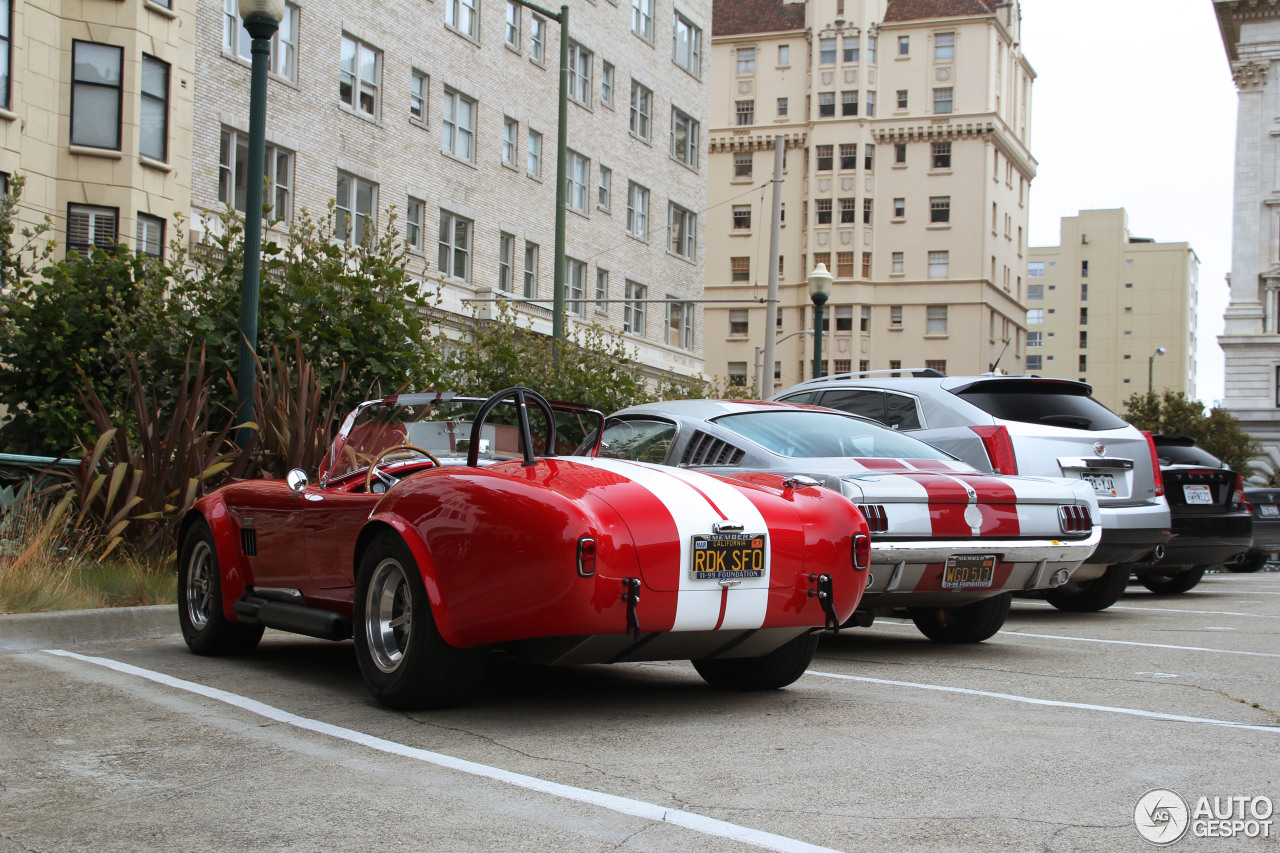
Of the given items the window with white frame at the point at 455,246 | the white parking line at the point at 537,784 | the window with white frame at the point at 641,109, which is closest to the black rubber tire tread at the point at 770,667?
the white parking line at the point at 537,784

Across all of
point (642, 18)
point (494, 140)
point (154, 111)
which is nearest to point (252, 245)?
point (154, 111)

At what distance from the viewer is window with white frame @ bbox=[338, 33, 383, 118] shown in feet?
112

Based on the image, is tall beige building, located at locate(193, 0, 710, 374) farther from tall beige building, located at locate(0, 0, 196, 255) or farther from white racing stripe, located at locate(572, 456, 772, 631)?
white racing stripe, located at locate(572, 456, 772, 631)

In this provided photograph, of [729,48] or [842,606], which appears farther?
[729,48]

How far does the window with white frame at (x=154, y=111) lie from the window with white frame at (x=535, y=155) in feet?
51.9

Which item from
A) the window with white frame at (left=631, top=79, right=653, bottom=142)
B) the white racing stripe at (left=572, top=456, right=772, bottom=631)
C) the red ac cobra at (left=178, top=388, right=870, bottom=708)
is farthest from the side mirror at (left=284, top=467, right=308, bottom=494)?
the window with white frame at (left=631, top=79, right=653, bottom=142)

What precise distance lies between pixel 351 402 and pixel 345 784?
9049 millimetres

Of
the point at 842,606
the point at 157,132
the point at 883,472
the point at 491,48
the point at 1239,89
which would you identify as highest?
the point at 1239,89

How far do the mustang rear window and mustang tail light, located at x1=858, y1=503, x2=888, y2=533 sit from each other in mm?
700

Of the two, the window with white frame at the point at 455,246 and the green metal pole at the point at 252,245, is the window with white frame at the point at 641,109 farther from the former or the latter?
the green metal pole at the point at 252,245

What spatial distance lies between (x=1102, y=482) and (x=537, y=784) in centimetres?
710

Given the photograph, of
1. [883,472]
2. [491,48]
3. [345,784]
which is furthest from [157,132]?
[345,784]

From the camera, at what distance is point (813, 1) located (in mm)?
91562

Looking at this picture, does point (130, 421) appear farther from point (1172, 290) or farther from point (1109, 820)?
point (1172, 290)
